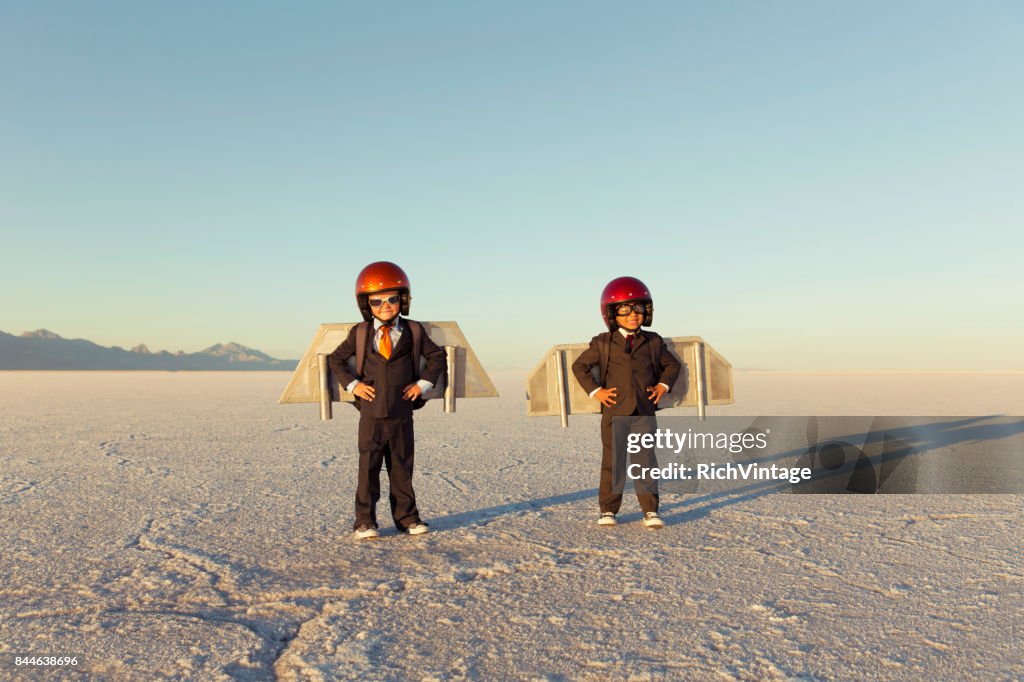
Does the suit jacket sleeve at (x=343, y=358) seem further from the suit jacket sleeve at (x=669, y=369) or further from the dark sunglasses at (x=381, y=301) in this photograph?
the suit jacket sleeve at (x=669, y=369)

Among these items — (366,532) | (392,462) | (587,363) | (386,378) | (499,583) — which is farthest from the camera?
(587,363)

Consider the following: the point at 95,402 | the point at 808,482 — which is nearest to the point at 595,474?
the point at 808,482

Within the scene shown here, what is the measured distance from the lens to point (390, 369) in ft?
14.6

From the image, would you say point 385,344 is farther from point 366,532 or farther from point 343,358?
point 366,532

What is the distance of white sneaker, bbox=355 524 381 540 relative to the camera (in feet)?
14.1

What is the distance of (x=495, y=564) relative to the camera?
369 centimetres

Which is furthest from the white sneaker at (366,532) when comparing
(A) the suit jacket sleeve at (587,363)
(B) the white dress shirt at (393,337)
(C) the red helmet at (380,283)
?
(A) the suit jacket sleeve at (587,363)

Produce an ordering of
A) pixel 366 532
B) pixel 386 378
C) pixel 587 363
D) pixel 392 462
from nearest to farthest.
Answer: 1. pixel 366 532
2. pixel 386 378
3. pixel 392 462
4. pixel 587 363

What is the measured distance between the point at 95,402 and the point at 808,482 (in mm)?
16119

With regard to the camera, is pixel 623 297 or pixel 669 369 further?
pixel 669 369

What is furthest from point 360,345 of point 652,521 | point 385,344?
point 652,521

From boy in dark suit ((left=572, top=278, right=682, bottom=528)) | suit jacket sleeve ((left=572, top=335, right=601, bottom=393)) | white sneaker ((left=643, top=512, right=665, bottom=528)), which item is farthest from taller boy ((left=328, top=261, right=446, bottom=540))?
white sneaker ((left=643, top=512, right=665, bottom=528))

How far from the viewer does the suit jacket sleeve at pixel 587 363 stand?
15.4 ft

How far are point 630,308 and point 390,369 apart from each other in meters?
1.59
